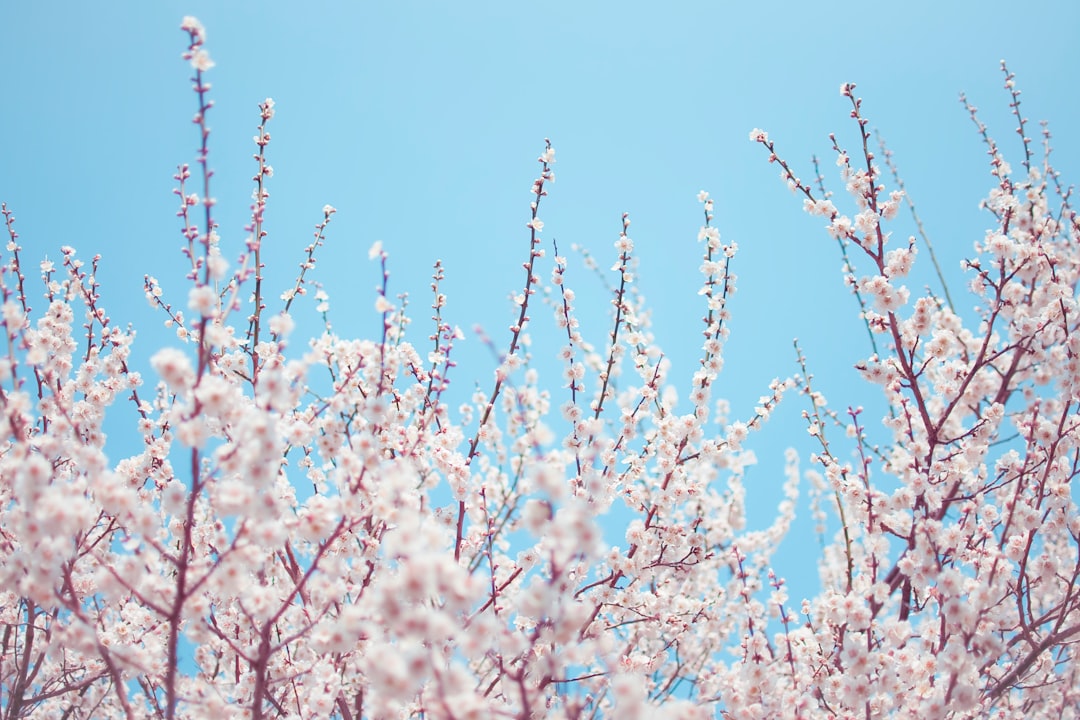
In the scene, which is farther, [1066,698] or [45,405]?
[1066,698]

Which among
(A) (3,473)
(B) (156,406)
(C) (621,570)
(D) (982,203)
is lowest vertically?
(C) (621,570)

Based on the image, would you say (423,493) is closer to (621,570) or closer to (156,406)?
(621,570)

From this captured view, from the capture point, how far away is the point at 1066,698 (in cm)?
439

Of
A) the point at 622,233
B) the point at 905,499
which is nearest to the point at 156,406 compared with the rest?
the point at 622,233

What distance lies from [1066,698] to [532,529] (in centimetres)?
429

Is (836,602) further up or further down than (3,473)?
further down

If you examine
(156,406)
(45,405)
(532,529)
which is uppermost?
(156,406)

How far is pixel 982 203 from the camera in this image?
5.34 metres

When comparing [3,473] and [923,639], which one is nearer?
[3,473]

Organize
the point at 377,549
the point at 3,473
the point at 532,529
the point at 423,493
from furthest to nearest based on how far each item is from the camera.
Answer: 1. the point at 423,493
2. the point at 377,549
3. the point at 3,473
4. the point at 532,529

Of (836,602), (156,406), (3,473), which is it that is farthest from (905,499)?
(156,406)

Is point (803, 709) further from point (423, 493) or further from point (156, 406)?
point (156, 406)

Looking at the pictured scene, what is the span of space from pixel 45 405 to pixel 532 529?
10.6ft

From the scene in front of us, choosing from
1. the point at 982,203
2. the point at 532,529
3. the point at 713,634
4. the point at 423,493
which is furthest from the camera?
the point at 713,634
